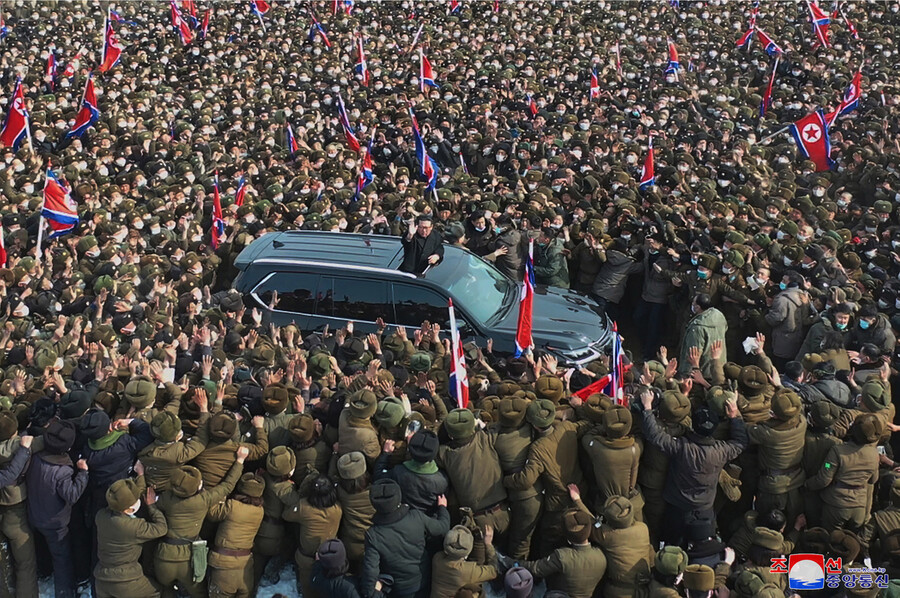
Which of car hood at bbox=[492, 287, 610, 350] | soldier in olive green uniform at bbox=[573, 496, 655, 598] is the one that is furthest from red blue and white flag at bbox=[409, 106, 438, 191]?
soldier in olive green uniform at bbox=[573, 496, 655, 598]

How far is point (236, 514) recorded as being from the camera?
5.79 metres

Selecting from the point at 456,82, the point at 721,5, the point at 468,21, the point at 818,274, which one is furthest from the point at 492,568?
the point at 721,5

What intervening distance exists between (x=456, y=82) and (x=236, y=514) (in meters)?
15.1

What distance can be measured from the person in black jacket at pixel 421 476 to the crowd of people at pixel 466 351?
24 mm

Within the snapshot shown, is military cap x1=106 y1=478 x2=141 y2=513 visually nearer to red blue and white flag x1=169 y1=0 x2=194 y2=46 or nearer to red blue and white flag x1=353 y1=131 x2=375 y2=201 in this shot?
red blue and white flag x1=353 y1=131 x2=375 y2=201

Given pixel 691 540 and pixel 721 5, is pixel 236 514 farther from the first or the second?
pixel 721 5

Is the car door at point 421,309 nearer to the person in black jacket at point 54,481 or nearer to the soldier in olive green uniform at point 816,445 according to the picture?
the soldier in olive green uniform at point 816,445

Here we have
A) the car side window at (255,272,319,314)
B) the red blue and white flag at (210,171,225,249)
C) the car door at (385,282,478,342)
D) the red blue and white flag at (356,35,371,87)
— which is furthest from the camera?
the red blue and white flag at (356,35,371,87)

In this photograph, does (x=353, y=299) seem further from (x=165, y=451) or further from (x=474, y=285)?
(x=165, y=451)

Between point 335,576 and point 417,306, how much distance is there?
4.24 metres

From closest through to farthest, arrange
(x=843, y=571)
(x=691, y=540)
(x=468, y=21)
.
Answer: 1. (x=843, y=571)
2. (x=691, y=540)
3. (x=468, y=21)

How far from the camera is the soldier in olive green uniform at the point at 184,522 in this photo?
18.7 feet

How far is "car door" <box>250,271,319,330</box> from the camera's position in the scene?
9594 mm

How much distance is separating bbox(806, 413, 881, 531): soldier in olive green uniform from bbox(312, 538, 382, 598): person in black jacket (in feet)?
10.6
